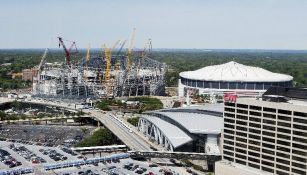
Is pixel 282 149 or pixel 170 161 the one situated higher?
pixel 282 149

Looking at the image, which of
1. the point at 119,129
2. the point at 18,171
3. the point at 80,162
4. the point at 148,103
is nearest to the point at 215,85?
the point at 148,103

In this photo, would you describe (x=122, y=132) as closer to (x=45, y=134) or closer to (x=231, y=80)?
(x=45, y=134)

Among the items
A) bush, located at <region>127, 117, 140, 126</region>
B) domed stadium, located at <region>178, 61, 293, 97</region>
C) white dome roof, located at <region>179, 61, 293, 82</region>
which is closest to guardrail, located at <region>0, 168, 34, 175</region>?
bush, located at <region>127, 117, 140, 126</region>

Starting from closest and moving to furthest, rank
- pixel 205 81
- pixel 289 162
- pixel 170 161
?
pixel 289 162 < pixel 170 161 < pixel 205 81

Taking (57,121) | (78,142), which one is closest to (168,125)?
(78,142)

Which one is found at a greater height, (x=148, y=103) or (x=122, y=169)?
(x=148, y=103)

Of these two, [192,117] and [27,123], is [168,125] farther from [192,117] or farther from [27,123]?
[27,123]

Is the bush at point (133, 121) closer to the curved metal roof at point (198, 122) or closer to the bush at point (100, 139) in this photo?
the bush at point (100, 139)
